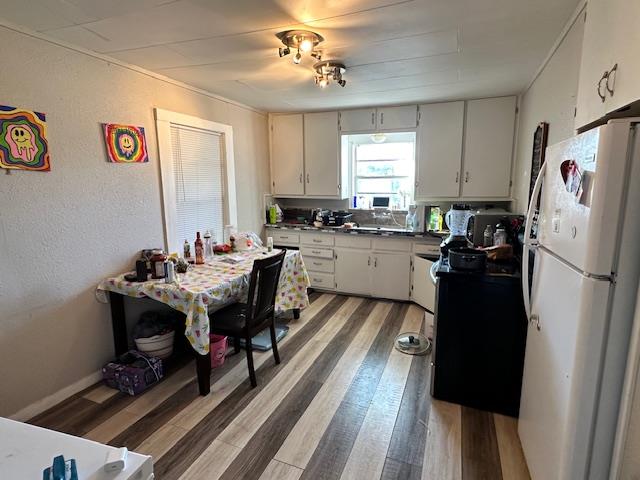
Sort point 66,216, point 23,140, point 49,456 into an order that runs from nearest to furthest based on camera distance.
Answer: point 49,456 < point 23,140 < point 66,216

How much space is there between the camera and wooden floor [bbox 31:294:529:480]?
1.73 meters

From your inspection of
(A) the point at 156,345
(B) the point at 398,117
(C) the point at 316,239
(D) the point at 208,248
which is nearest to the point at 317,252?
(C) the point at 316,239

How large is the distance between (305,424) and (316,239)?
8.08ft

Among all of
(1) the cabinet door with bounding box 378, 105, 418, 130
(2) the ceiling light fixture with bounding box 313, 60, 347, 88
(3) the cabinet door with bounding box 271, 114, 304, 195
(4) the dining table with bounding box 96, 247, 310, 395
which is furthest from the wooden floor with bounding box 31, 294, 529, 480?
(1) the cabinet door with bounding box 378, 105, 418, 130

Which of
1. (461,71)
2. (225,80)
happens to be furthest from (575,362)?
(225,80)

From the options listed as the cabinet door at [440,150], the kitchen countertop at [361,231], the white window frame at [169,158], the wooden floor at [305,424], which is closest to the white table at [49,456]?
the wooden floor at [305,424]

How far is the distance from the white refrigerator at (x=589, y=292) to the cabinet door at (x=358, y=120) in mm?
2748

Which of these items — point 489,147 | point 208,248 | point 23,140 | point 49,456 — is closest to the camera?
point 49,456

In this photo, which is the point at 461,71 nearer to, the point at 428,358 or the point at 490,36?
the point at 490,36

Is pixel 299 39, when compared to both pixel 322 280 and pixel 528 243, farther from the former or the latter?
pixel 322 280

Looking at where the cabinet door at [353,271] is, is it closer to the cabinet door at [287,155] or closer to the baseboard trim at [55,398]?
the cabinet door at [287,155]

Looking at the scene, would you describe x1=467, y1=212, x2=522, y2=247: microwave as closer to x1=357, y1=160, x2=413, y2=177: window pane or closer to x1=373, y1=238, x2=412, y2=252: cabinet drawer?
x1=373, y1=238, x2=412, y2=252: cabinet drawer

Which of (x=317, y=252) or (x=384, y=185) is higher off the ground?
(x=384, y=185)

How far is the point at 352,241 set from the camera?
4055mm
